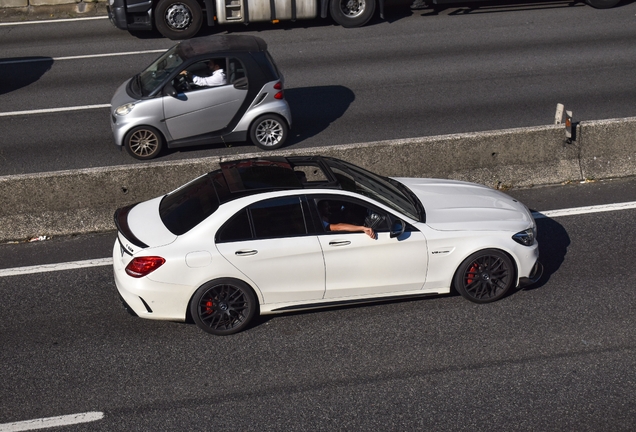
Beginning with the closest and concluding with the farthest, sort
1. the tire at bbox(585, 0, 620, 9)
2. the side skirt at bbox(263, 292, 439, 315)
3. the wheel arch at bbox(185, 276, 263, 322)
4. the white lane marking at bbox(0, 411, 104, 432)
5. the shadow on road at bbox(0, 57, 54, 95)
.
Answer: the white lane marking at bbox(0, 411, 104, 432) → the wheel arch at bbox(185, 276, 263, 322) → the side skirt at bbox(263, 292, 439, 315) → the shadow on road at bbox(0, 57, 54, 95) → the tire at bbox(585, 0, 620, 9)

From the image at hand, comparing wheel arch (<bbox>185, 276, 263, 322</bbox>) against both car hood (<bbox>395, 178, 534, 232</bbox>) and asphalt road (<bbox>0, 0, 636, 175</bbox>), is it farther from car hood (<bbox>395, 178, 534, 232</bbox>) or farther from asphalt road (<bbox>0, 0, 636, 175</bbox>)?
asphalt road (<bbox>0, 0, 636, 175</bbox>)

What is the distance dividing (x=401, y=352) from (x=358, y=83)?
29.0 feet

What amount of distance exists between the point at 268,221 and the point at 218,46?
544cm

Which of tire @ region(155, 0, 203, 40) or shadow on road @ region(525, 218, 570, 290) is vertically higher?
tire @ region(155, 0, 203, 40)

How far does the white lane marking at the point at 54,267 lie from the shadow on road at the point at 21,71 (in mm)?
7666

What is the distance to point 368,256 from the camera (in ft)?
23.6

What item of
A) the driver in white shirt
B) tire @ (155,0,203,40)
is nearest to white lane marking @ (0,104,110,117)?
the driver in white shirt

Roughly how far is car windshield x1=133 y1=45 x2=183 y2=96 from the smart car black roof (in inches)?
5.3

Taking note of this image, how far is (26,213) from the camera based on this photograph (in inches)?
365

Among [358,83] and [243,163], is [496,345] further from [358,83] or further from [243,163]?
[358,83]

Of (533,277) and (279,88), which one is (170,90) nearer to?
(279,88)

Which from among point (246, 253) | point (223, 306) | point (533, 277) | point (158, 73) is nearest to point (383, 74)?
point (158, 73)

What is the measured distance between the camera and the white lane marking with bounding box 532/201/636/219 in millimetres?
9562

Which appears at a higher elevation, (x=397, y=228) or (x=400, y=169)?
(x=397, y=228)
